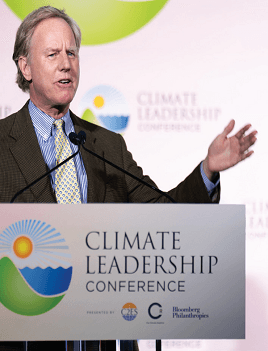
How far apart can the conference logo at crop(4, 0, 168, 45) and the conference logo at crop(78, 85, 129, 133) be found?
0.29 meters

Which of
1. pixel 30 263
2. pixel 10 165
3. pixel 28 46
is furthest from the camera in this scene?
pixel 28 46

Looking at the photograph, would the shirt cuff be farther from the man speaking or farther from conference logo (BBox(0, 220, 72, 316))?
conference logo (BBox(0, 220, 72, 316))

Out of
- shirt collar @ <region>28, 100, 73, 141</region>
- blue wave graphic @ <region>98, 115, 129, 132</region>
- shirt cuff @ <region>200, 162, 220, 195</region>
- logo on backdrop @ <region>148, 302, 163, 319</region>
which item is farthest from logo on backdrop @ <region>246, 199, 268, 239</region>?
logo on backdrop @ <region>148, 302, 163, 319</region>

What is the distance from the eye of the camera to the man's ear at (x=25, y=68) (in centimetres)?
192

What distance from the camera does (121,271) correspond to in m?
1.27

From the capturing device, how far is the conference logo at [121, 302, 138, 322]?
4.16 feet

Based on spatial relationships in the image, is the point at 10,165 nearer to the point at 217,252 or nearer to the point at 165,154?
the point at 217,252

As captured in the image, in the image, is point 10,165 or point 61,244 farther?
point 10,165

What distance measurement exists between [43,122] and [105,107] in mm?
972

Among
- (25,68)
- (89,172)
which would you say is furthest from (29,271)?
(25,68)

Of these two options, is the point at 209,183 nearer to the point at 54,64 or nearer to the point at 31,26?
the point at 54,64

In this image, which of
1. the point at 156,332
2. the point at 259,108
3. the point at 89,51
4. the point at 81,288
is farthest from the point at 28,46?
the point at 259,108

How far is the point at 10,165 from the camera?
1.67 metres

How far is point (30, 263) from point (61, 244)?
95mm
